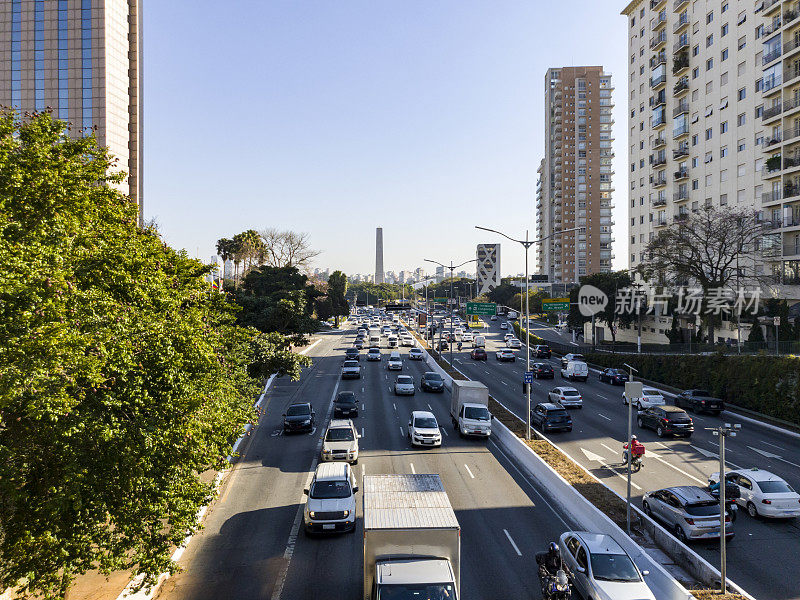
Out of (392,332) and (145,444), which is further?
(392,332)

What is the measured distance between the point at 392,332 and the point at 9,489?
295 feet

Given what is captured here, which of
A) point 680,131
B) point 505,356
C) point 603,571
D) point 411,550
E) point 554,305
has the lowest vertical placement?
point 505,356

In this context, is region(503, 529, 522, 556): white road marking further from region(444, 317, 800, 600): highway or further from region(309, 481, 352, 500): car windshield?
region(444, 317, 800, 600): highway

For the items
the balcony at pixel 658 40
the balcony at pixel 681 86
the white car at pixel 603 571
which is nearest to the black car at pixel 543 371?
the balcony at pixel 681 86

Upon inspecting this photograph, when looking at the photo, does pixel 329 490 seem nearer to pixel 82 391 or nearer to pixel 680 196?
pixel 82 391

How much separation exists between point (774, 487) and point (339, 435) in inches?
676

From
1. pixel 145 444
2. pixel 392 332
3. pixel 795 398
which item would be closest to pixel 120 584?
pixel 145 444

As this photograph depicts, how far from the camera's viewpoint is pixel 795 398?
115 feet

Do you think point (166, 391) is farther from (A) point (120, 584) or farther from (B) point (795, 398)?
(B) point (795, 398)

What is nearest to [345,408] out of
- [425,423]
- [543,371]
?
[425,423]

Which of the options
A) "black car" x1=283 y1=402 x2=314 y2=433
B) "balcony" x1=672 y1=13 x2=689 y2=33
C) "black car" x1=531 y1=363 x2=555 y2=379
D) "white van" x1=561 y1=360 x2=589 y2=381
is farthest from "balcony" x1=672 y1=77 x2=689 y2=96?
"black car" x1=283 y1=402 x2=314 y2=433

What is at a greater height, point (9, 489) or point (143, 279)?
point (143, 279)

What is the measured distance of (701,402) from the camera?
3931 centimetres

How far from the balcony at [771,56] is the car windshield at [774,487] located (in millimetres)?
51340
